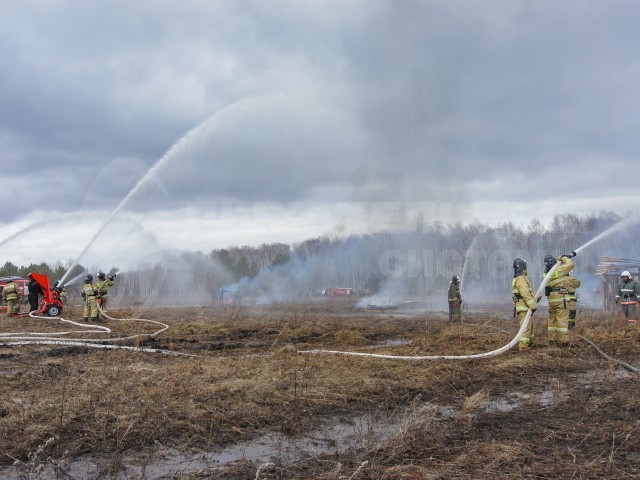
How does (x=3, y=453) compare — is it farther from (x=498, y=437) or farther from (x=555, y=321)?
(x=555, y=321)

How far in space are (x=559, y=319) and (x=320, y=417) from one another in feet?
25.2

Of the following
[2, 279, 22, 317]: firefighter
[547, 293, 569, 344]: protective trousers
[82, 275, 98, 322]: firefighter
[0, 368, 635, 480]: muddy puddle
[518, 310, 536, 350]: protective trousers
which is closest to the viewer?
[0, 368, 635, 480]: muddy puddle

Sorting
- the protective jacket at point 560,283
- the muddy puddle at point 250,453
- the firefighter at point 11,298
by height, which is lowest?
the muddy puddle at point 250,453

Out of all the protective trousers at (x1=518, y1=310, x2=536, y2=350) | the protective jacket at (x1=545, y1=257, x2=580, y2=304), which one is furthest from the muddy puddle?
the protective jacket at (x1=545, y1=257, x2=580, y2=304)

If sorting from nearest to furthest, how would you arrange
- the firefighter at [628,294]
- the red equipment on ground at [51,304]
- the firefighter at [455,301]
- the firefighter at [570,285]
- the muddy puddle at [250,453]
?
the muddy puddle at [250,453] < the firefighter at [570,285] < the firefighter at [628,294] < the firefighter at [455,301] < the red equipment on ground at [51,304]

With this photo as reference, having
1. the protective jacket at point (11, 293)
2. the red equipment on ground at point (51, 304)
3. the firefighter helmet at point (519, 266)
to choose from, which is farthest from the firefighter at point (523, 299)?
the protective jacket at point (11, 293)

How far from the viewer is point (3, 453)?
513 centimetres

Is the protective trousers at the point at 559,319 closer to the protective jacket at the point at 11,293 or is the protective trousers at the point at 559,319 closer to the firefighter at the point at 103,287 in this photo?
the firefighter at the point at 103,287

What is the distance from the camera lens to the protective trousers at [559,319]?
12.0m

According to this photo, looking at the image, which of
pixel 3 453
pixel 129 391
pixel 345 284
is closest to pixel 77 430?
pixel 3 453

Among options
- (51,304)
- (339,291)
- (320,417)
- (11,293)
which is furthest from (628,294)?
(339,291)

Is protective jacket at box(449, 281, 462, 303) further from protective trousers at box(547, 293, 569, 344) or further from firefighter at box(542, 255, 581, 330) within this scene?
protective trousers at box(547, 293, 569, 344)

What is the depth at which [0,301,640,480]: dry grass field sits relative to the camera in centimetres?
490

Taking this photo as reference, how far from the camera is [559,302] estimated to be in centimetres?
1203
